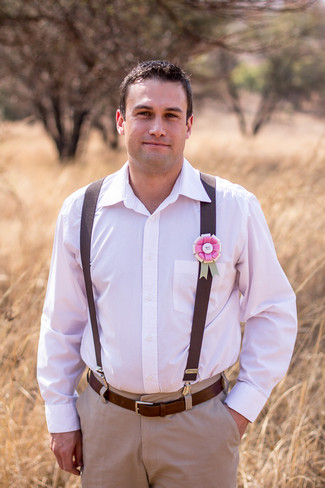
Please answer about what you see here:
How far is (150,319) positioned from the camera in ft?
5.38

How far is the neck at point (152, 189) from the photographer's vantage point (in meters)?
1.75

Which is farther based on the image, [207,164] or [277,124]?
[277,124]

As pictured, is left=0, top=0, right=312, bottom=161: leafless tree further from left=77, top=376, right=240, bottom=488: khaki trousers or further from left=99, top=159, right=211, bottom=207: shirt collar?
left=77, top=376, right=240, bottom=488: khaki trousers

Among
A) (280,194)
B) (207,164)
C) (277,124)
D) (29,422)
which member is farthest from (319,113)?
(29,422)

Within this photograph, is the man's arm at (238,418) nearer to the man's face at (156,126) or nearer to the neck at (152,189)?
the neck at (152,189)

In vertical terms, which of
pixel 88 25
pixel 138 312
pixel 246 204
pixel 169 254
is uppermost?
pixel 88 25

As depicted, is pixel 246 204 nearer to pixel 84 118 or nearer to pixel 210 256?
pixel 210 256

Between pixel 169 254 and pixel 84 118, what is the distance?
34.1 feet

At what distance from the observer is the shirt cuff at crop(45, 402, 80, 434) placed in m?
1.86

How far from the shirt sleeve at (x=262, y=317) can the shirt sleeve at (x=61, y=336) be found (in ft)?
1.95

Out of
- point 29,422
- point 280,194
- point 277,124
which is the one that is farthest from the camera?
point 277,124

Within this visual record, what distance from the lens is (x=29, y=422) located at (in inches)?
104

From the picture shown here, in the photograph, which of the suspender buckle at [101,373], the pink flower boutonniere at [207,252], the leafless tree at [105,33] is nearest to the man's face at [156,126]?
the pink flower boutonniere at [207,252]

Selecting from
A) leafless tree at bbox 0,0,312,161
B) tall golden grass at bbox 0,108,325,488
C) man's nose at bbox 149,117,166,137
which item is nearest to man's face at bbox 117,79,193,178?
man's nose at bbox 149,117,166,137
